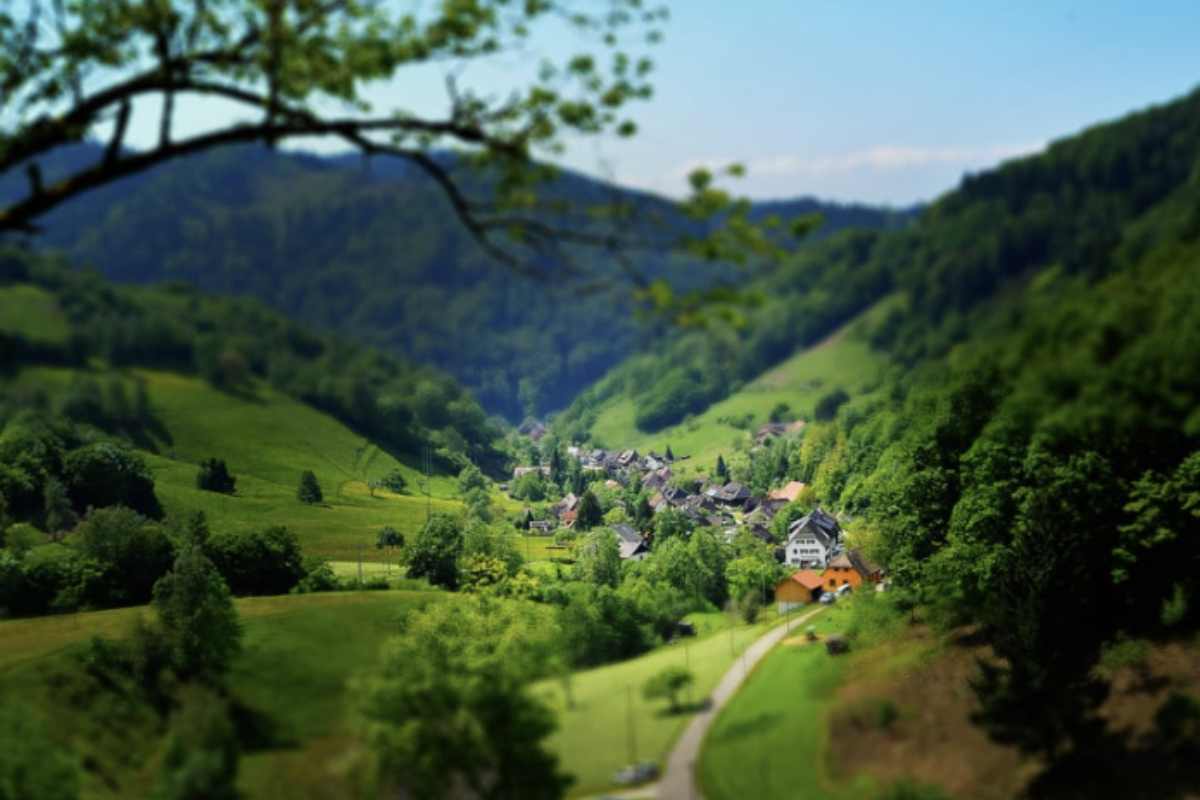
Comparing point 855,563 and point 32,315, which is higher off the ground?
point 32,315

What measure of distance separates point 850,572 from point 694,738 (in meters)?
9.67

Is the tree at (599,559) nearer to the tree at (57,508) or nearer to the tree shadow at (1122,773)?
the tree shadow at (1122,773)

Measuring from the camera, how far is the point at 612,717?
11.1 m

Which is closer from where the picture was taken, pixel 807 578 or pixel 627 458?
pixel 807 578

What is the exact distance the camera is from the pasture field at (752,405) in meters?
22.5

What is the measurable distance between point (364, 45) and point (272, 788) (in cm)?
715

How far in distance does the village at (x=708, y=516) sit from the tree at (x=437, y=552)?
2.12 meters

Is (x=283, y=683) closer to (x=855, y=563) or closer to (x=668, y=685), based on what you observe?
(x=668, y=685)

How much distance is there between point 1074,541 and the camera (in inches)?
654

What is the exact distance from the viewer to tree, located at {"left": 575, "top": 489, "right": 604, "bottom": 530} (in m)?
20.5

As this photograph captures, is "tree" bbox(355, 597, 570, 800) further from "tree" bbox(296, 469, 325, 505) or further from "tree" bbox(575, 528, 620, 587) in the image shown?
"tree" bbox(575, 528, 620, 587)

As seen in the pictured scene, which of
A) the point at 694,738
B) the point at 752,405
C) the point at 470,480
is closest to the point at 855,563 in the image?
the point at 752,405

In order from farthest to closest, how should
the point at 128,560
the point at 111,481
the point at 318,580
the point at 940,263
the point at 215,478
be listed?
the point at 940,263 < the point at 111,481 < the point at 215,478 < the point at 128,560 < the point at 318,580

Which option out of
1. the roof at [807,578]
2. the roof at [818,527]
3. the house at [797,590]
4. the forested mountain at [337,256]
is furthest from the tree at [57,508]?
the roof at [818,527]
